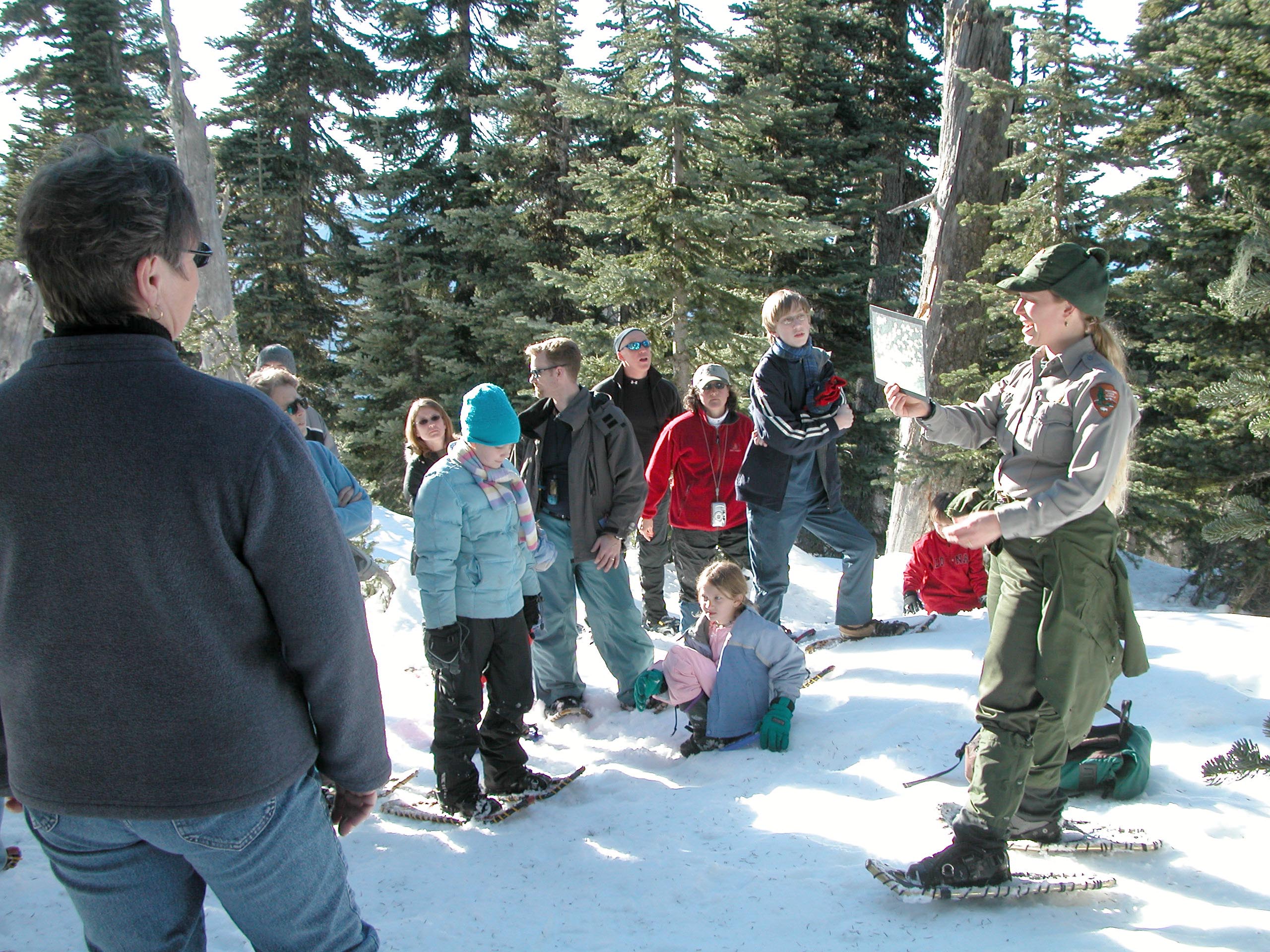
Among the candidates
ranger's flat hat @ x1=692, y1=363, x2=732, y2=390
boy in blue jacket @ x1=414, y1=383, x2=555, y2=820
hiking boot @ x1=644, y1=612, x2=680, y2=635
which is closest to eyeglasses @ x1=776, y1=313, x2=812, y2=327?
ranger's flat hat @ x1=692, y1=363, x2=732, y2=390

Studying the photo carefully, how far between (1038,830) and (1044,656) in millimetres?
853

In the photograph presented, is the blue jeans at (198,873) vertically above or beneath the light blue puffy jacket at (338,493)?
beneath

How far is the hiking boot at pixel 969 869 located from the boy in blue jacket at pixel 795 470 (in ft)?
9.10

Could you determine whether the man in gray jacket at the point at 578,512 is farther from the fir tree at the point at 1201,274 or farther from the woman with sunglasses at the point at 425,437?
the fir tree at the point at 1201,274

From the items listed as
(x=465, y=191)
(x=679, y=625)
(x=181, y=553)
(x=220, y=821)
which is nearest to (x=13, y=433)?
(x=181, y=553)

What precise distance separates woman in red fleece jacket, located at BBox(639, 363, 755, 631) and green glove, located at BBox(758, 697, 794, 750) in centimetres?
183

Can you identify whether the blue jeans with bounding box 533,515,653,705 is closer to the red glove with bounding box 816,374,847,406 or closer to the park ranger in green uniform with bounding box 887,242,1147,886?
the red glove with bounding box 816,374,847,406

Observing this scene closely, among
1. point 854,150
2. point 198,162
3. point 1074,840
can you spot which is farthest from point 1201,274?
point 198,162

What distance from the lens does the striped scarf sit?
4102 millimetres

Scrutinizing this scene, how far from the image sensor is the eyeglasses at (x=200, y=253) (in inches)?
67.1

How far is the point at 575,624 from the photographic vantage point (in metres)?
5.40

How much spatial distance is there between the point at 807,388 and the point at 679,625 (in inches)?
106

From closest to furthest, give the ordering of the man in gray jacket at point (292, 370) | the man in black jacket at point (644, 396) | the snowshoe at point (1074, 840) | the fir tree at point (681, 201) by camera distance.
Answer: the snowshoe at point (1074, 840)
the man in gray jacket at point (292, 370)
the man in black jacket at point (644, 396)
the fir tree at point (681, 201)

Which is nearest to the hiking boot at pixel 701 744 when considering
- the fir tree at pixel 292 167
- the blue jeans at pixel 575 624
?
the blue jeans at pixel 575 624
